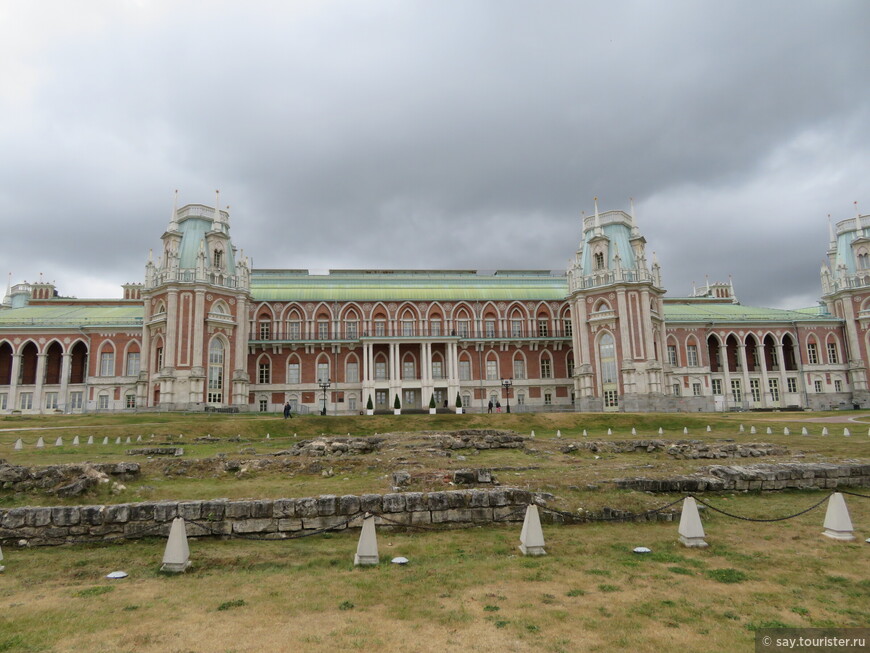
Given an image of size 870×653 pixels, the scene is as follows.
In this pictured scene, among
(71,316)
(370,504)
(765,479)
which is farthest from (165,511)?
(71,316)

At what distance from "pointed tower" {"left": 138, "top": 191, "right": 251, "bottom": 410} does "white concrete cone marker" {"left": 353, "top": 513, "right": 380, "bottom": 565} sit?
4686 centimetres

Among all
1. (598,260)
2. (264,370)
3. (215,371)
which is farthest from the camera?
(264,370)

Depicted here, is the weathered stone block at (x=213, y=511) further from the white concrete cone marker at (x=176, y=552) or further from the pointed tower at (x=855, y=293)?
the pointed tower at (x=855, y=293)

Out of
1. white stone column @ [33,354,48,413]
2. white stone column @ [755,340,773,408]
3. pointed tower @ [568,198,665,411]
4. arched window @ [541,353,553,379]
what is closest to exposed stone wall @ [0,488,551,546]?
pointed tower @ [568,198,665,411]

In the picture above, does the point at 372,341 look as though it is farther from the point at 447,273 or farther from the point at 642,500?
the point at 642,500

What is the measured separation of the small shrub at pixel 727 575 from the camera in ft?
28.2

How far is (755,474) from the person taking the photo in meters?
15.6

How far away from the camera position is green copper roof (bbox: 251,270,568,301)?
68.2 meters

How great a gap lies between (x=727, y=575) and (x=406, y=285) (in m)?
64.3

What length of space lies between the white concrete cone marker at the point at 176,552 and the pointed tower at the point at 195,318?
149ft

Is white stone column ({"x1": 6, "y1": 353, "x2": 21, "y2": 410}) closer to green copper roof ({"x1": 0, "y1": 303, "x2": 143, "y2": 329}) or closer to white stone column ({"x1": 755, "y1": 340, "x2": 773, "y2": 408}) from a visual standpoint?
green copper roof ({"x1": 0, "y1": 303, "x2": 143, "y2": 329})

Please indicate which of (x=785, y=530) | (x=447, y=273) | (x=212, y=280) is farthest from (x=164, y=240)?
(x=785, y=530)

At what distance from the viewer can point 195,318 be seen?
174ft

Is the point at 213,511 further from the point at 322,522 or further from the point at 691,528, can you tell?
the point at 691,528
